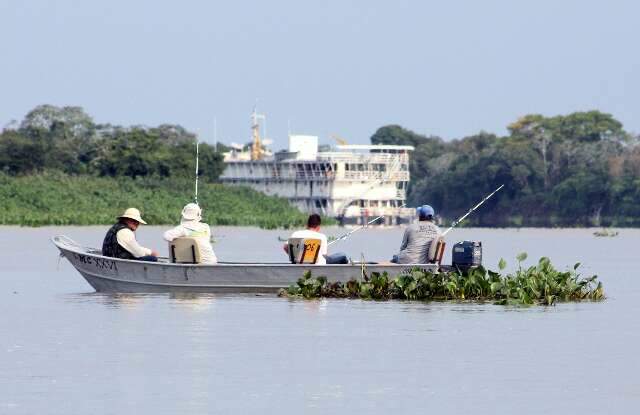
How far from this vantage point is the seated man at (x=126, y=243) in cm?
2817

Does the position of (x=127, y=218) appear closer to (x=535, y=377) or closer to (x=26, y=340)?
(x=26, y=340)

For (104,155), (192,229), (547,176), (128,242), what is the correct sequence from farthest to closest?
(547,176) < (104,155) < (128,242) < (192,229)

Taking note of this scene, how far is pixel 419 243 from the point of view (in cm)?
2767

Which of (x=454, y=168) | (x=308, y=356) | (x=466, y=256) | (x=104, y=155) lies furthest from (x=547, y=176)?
(x=308, y=356)

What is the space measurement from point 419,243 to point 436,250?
347 mm

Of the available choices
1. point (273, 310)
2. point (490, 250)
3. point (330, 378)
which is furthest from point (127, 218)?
point (490, 250)

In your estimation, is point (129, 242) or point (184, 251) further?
point (129, 242)

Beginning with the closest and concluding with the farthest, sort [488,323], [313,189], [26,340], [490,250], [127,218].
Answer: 1. [26,340]
2. [488,323]
3. [127,218]
4. [490,250]
5. [313,189]

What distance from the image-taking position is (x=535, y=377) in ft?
58.0

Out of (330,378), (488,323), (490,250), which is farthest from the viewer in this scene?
(490,250)

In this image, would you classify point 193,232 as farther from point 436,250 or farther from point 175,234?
point 436,250

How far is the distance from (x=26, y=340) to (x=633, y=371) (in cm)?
744

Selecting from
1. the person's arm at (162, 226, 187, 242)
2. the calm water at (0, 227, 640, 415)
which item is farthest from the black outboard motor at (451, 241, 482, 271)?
the person's arm at (162, 226, 187, 242)

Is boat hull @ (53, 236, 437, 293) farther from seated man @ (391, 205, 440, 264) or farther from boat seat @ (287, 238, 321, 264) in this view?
seated man @ (391, 205, 440, 264)
